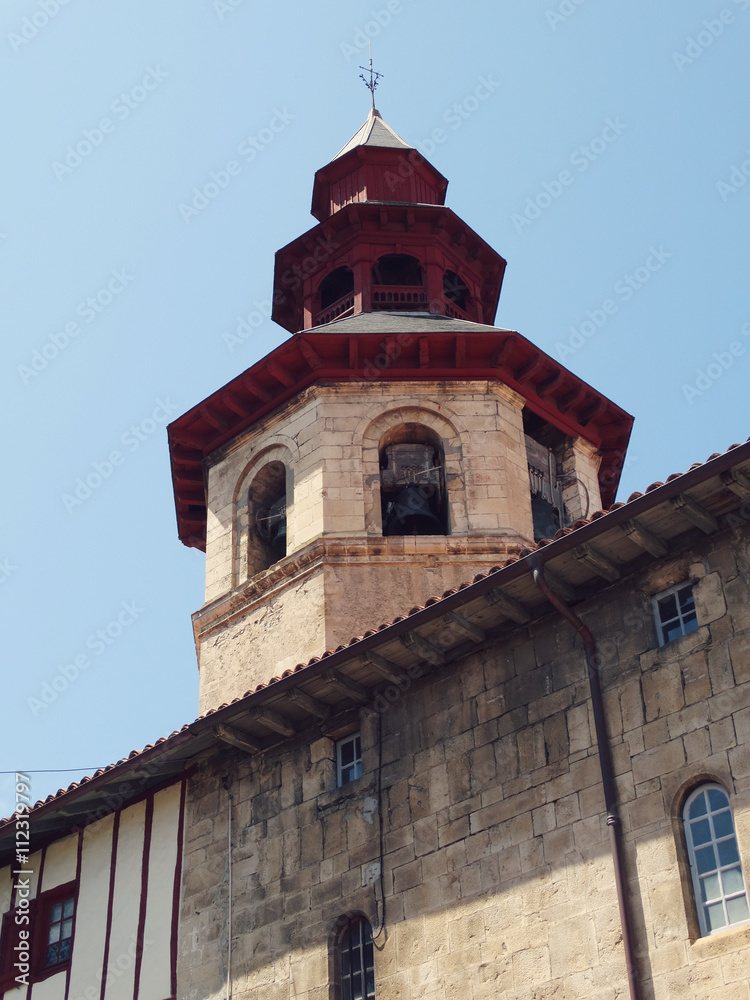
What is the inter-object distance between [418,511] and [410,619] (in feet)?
19.9

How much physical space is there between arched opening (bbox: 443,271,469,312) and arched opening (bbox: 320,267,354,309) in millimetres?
1578

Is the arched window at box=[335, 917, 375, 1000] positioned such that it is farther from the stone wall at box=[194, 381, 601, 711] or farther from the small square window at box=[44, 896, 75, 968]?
the stone wall at box=[194, 381, 601, 711]

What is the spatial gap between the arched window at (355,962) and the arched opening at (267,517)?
24.5 feet

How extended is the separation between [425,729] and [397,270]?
1213 cm

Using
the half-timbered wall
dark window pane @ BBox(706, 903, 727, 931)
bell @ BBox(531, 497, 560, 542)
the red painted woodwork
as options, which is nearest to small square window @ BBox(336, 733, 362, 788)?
the half-timbered wall

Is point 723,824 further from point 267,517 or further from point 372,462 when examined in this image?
point 267,517

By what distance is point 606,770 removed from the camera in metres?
12.1

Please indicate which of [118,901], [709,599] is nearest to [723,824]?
[709,599]

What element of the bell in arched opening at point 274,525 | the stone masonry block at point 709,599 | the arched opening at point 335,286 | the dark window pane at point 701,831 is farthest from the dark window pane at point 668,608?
the arched opening at point 335,286

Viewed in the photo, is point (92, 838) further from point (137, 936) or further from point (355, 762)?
point (355, 762)

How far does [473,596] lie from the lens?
13.2m

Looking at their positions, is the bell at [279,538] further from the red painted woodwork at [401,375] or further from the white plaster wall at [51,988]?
the white plaster wall at [51,988]

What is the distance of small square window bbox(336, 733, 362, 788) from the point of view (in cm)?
1445

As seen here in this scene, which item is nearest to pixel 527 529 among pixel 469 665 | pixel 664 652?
pixel 469 665
